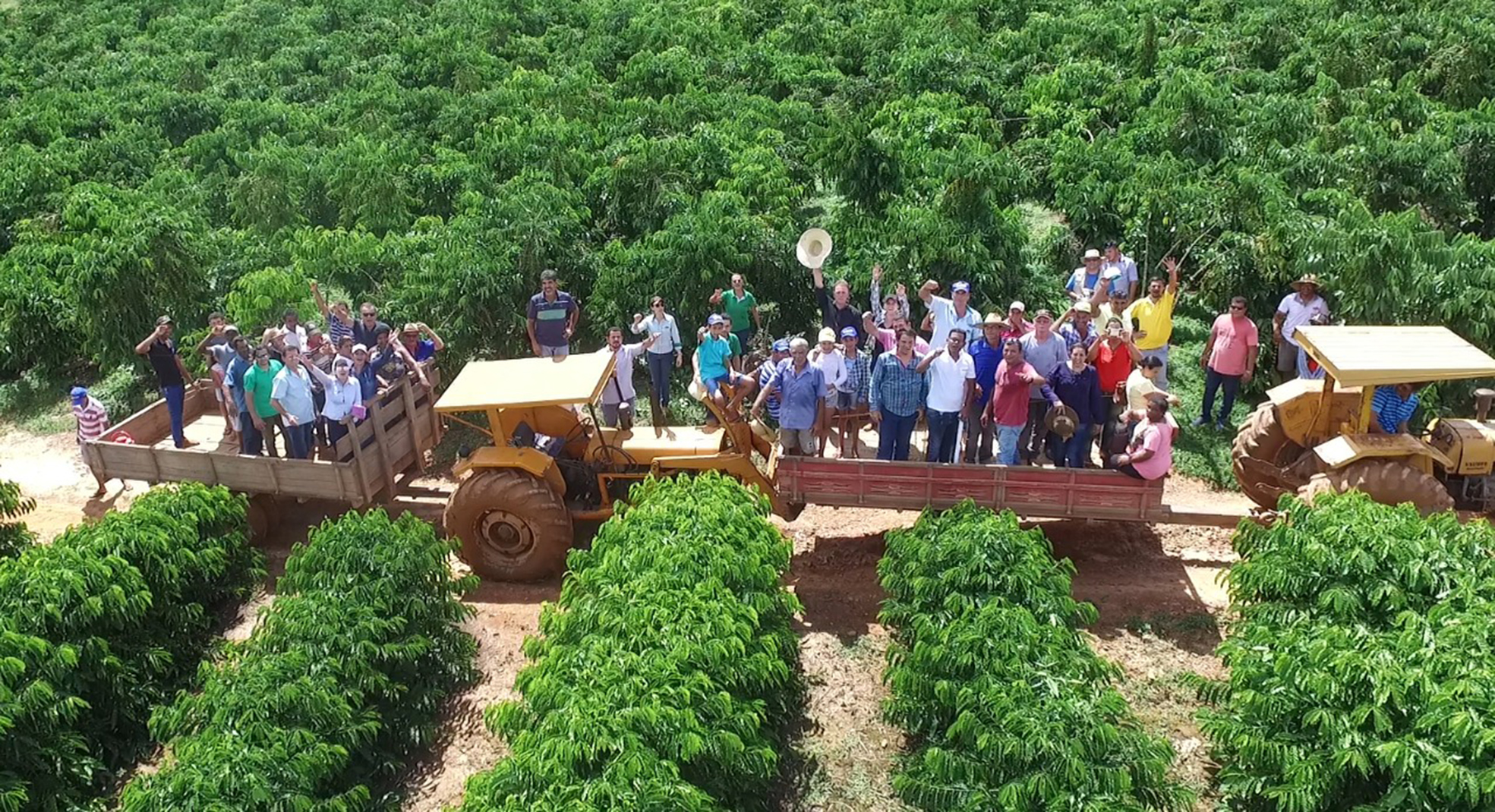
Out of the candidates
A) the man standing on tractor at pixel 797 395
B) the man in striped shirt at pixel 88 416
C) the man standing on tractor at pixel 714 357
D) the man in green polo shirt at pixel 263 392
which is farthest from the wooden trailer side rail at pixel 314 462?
the man standing on tractor at pixel 797 395

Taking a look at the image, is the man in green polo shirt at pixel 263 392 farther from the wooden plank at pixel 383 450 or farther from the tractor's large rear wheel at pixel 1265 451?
the tractor's large rear wheel at pixel 1265 451

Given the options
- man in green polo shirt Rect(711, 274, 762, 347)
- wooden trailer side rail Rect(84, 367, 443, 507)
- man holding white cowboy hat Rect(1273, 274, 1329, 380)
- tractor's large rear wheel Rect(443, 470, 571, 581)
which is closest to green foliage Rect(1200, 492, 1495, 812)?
man holding white cowboy hat Rect(1273, 274, 1329, 380)

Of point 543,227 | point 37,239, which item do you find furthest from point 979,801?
point 37,239

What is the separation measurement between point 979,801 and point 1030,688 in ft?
2.52

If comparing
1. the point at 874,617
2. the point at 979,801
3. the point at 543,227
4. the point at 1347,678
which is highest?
the point at 543,227

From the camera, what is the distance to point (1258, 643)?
7824 millimetres

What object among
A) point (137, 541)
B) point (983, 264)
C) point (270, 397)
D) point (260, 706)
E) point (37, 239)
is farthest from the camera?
point (37, 239)

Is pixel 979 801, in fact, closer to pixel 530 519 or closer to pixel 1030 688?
pixel 1030 688

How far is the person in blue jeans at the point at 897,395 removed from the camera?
34.0 feet

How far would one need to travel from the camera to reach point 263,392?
11469mm

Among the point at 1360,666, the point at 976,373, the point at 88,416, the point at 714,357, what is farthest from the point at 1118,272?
the point at 88,416

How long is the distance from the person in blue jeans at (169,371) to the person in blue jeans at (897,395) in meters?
7.25

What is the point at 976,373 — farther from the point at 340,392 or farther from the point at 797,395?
the point at 340,392

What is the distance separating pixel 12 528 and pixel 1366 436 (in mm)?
11868
